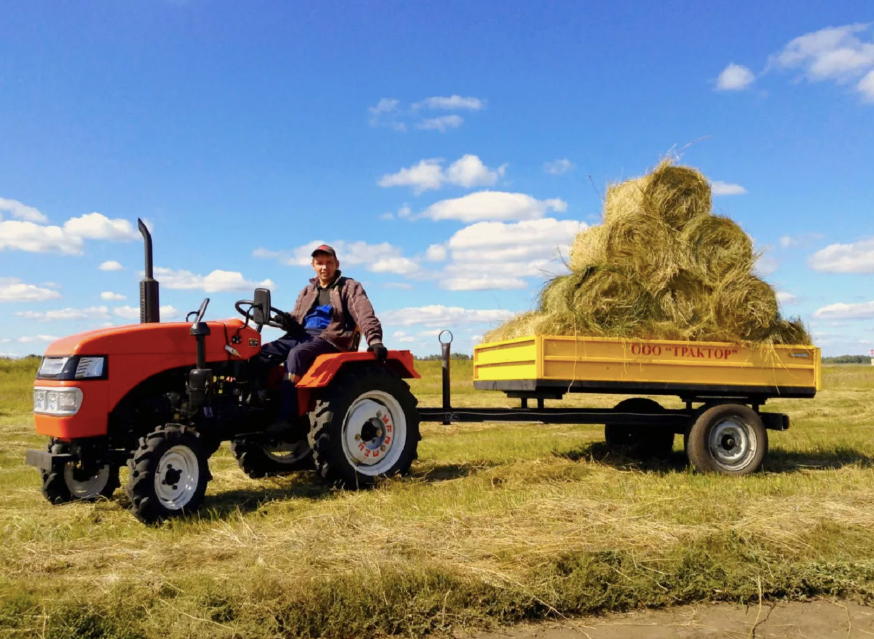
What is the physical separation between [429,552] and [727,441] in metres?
4.12

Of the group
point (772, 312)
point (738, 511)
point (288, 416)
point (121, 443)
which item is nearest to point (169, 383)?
point (121, 443)

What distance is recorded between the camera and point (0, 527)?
188 inches

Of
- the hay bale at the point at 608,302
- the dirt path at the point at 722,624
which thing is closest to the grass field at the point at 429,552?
the dirt path at the point at 722,624

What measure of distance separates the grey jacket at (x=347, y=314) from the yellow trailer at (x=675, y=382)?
40.7 inches

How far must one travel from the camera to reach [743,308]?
6.89 metres

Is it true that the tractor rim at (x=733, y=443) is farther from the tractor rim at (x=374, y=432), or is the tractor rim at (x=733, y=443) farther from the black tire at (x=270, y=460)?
the black tire at (x=270, y=460)

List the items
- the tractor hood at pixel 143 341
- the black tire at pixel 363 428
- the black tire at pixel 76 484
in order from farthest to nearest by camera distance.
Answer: the black tire at pixel 363 428 < the black tire at pixel 76 484 < the tractor hood at pixel 143 341

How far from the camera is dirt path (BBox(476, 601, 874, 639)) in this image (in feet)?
10.4

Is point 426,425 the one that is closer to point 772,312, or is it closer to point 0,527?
point 772,312

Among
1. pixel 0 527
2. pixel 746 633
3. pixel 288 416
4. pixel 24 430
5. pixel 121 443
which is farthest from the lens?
pixel 24 430

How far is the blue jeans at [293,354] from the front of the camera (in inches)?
228

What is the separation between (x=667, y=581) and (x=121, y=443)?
142 inches

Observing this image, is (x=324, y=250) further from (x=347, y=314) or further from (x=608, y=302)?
(x=608, y=302)

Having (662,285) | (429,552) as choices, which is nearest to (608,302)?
(662,285)
